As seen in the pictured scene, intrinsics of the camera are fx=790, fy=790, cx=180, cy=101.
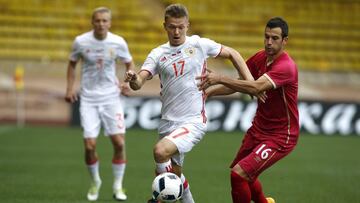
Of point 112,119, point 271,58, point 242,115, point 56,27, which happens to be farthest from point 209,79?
point 56,27

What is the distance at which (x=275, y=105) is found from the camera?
331 inches

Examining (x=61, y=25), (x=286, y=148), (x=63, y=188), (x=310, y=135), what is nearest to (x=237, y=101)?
(x=310, y=135)

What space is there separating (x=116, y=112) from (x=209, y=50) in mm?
2900

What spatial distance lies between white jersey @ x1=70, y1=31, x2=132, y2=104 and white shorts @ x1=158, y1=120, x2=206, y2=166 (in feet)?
8.44

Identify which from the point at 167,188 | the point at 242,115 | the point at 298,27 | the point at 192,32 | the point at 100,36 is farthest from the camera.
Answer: the point at 298,27

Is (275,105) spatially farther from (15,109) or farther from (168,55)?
(15,109)

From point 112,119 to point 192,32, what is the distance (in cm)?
1631

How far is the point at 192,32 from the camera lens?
26984 mm

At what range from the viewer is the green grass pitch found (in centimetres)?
1095

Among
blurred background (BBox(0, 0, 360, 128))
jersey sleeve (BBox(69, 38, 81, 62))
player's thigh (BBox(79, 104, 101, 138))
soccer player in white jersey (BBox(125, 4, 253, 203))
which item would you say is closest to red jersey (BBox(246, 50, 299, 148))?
soccer player in white jersey (BBox(125, 4, 253, 203))

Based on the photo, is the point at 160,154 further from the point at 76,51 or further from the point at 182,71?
the point at 76,51

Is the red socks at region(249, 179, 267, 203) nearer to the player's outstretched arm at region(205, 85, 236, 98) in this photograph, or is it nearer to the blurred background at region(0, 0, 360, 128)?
the player's outstretched arm at region(205, 85, 236, 98)

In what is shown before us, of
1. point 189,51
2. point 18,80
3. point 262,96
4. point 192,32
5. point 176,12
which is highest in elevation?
point 176,12

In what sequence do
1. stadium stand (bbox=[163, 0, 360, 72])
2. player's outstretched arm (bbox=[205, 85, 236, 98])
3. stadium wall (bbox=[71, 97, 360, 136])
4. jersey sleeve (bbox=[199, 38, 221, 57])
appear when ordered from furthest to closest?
stadium stand (bbox=[163, 0, 360, 72]), stadium wall (bbox=[71, 97, 360, 136]), player's outstretched arm (bbox=[205, 85, 236, 98]), jersey sleeve (bbox=[199, 38, 221, 57])
